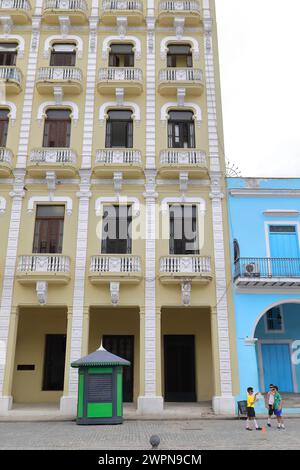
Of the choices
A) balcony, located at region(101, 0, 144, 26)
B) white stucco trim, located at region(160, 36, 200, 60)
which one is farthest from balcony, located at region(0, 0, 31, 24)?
white stucco trim, located at region(160, 36, 200, 60)

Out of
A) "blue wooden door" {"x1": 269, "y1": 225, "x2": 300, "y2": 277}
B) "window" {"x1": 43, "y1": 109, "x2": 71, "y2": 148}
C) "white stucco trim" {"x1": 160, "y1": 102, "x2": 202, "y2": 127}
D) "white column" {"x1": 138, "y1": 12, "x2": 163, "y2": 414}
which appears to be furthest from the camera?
"white stucco trim" {"x1": 160, "y1": 102, "x2": 202, "y2": 127}

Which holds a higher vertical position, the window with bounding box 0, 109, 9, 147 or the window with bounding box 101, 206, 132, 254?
the window with bounding box 0, 109, 9, 147

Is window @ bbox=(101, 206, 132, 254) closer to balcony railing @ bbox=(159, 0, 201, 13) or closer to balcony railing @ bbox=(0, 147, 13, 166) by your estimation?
balcony railing @ bbox=(0, 147, 13, 166)

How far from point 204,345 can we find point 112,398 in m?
6.66

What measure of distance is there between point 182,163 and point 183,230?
10.4ft

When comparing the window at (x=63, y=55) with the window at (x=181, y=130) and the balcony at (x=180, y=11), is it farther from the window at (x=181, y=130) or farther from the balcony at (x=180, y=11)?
the window at (x=181, y=130)

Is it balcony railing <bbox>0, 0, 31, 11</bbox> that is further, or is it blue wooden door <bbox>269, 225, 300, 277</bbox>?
balcony railing <bbox>0, 0, 31, 11</bbox>

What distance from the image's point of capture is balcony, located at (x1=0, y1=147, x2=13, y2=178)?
1960cm

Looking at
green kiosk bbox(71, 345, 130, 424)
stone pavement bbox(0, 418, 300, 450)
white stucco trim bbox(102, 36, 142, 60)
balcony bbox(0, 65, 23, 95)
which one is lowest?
stone pavement bbox(0, 418, 300, 450)

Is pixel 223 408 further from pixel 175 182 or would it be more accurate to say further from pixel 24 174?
pixel 24 174

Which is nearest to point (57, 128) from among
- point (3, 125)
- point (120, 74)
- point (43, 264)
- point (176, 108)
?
point (3, 125)

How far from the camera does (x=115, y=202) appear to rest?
19969mm

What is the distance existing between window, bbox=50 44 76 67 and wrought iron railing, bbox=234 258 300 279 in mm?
13727

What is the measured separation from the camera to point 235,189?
2009 cm
